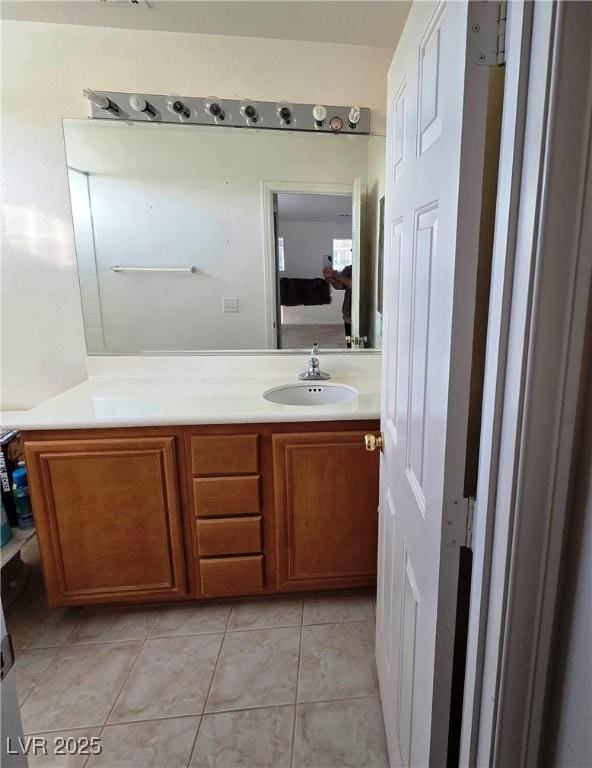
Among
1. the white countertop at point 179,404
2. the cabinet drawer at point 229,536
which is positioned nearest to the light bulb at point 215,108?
the white countertop at point 179,404

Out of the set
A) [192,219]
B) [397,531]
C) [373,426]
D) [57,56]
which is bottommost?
[397,531]

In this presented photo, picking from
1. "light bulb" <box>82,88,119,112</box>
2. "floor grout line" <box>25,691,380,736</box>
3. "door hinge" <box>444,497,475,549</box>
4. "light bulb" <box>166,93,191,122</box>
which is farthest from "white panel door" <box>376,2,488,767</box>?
"light bulb" <box>82,88,119,112</box>

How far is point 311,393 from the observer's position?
1938mm

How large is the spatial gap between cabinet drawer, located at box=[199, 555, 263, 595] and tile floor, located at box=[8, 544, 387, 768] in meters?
0.13

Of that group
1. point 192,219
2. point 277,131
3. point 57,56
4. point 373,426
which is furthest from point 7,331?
point 373,426

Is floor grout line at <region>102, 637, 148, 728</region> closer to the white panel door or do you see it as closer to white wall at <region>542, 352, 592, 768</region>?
the white panel door

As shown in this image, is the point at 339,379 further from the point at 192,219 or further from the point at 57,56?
the point at 57,56

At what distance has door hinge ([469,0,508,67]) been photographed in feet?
1.69

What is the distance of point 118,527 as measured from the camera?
1582 mm

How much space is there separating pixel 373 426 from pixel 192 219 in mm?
1265

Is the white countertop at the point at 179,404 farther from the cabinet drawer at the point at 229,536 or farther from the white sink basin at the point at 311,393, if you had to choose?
the cabinet drawer at the point at 229,536

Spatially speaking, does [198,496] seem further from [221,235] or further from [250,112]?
[250,112]

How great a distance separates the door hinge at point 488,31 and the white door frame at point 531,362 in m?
0.02

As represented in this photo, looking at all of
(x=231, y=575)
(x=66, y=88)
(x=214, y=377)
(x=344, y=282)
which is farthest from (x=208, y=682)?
(x=66, y=88)
